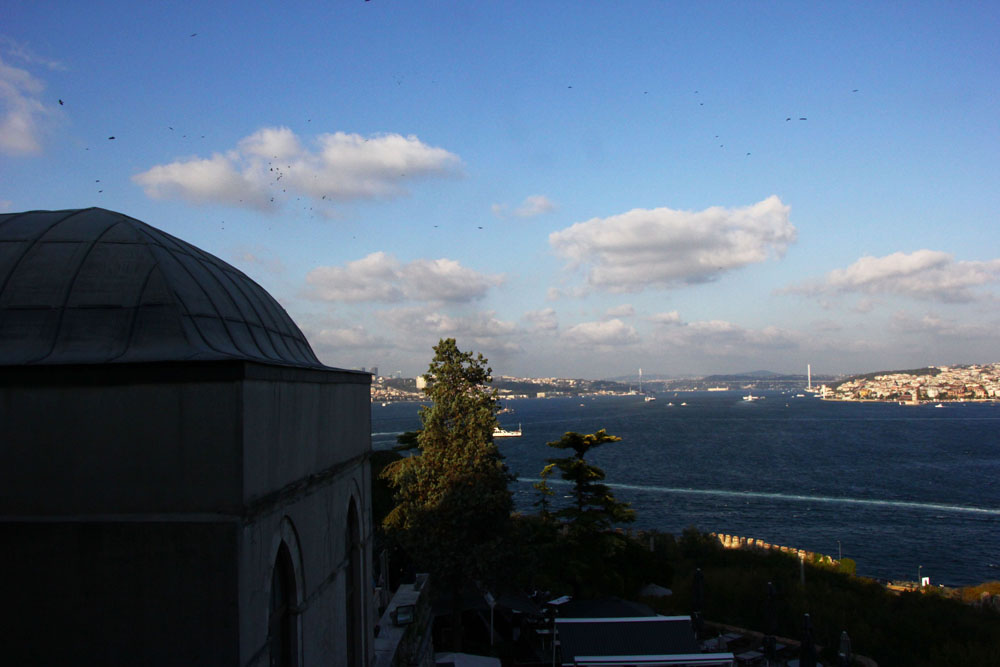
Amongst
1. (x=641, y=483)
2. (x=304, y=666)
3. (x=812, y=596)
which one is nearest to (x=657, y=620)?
(x=812, y=596)

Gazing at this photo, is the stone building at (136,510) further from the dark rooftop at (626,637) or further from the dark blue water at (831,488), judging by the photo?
the dark blue water at (831,488)

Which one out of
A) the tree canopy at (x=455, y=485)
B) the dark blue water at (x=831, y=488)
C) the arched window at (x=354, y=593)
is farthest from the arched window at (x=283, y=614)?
the dark blue water at (x=831, y=488)

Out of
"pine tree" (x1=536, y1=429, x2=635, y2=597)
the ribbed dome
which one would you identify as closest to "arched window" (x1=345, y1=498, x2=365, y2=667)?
the ribbed dome

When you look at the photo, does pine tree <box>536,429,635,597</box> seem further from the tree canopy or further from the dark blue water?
the tree canopy

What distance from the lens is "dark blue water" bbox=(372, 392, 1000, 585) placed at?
136ft

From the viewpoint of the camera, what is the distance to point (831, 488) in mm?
62719

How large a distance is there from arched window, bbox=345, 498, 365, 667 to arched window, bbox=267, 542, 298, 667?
2.75 m

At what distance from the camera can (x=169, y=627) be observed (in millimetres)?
4891

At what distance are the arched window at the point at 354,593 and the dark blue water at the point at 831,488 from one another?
1359cm

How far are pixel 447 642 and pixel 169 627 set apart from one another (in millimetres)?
15949

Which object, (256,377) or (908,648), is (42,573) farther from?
(908,648)

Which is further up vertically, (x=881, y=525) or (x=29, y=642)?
(x=29, y=642)

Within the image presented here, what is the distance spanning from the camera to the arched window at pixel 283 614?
6.19m

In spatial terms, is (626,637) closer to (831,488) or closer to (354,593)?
(354,593)
